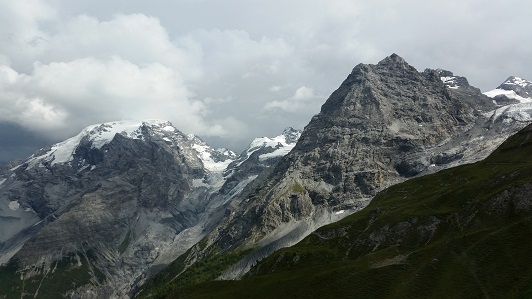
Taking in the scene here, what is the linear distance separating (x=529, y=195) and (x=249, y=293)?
326 ft

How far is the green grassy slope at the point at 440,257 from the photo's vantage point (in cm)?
12419

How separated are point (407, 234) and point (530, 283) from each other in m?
67.4

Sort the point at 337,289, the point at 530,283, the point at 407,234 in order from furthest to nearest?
the point at 407,234 < the point at 337,289 < the point at 530,283

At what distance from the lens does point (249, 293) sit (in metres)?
166

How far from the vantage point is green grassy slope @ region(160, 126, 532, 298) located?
124188 mm

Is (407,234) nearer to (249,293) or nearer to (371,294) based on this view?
(371,294)

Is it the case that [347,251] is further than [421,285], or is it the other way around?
[347,251]

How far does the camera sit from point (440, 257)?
141375 millimetres

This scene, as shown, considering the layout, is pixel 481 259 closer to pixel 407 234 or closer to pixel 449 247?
pixel 449 247

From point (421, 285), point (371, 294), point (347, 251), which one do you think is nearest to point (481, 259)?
point (421, 285)

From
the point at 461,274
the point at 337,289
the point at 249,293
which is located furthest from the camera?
the point at 249,293

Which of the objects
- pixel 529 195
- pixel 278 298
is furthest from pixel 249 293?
pixel 529 195

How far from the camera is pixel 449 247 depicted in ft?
474

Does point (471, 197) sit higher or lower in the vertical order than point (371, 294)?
higher
